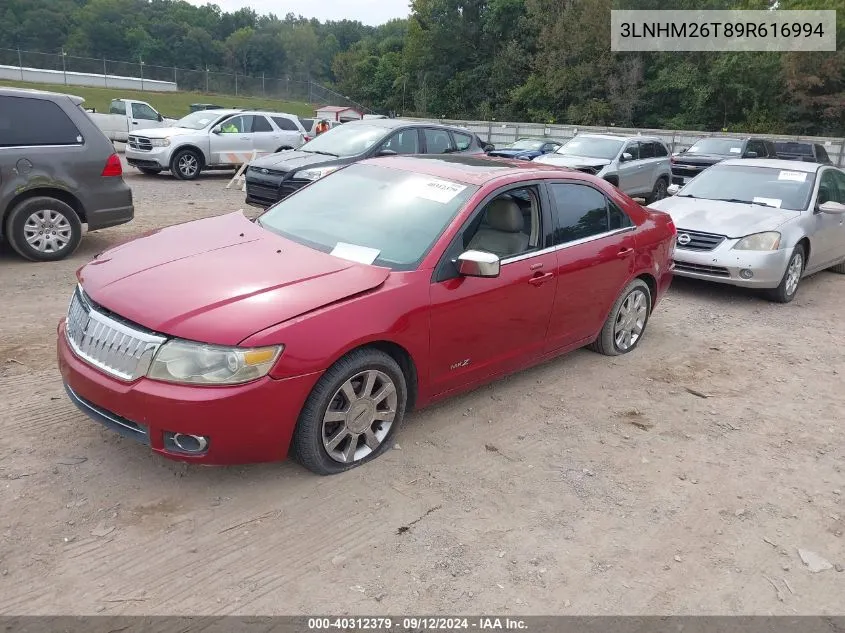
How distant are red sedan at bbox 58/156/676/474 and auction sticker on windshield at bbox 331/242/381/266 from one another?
0.01 meters

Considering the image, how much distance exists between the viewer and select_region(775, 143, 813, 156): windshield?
19.9 m

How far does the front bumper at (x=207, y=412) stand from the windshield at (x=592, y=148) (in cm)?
1243

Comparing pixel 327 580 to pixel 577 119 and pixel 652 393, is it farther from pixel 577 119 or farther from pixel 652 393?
pixel 577 119

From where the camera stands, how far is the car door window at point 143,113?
24.3 meters

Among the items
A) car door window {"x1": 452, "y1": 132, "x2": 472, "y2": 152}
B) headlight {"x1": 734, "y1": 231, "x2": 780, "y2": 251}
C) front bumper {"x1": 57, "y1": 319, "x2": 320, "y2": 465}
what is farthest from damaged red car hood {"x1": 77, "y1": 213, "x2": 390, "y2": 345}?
car door window {"x1": 452, "y1": 132, "x2": 472, "y2": 152}

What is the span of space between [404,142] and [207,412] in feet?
29.3

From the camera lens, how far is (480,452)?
4.00 meters

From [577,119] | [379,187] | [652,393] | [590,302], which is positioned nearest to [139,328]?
[379,187]

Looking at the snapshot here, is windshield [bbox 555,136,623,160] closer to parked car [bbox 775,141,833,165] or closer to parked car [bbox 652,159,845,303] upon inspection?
parked car [bbox 652,159,845,303]

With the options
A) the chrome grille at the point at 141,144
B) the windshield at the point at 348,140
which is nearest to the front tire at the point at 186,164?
the chrome grille at the point at 141,144

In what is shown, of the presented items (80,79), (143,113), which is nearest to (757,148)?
(143,113)

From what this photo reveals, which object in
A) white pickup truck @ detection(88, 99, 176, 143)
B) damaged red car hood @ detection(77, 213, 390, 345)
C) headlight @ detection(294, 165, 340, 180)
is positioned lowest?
damaged red car hood @ detection(77, 213, 390, 345)

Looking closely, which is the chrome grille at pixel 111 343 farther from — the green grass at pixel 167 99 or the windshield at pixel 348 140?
the green grass at pixel 167 99

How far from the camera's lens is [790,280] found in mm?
7855
